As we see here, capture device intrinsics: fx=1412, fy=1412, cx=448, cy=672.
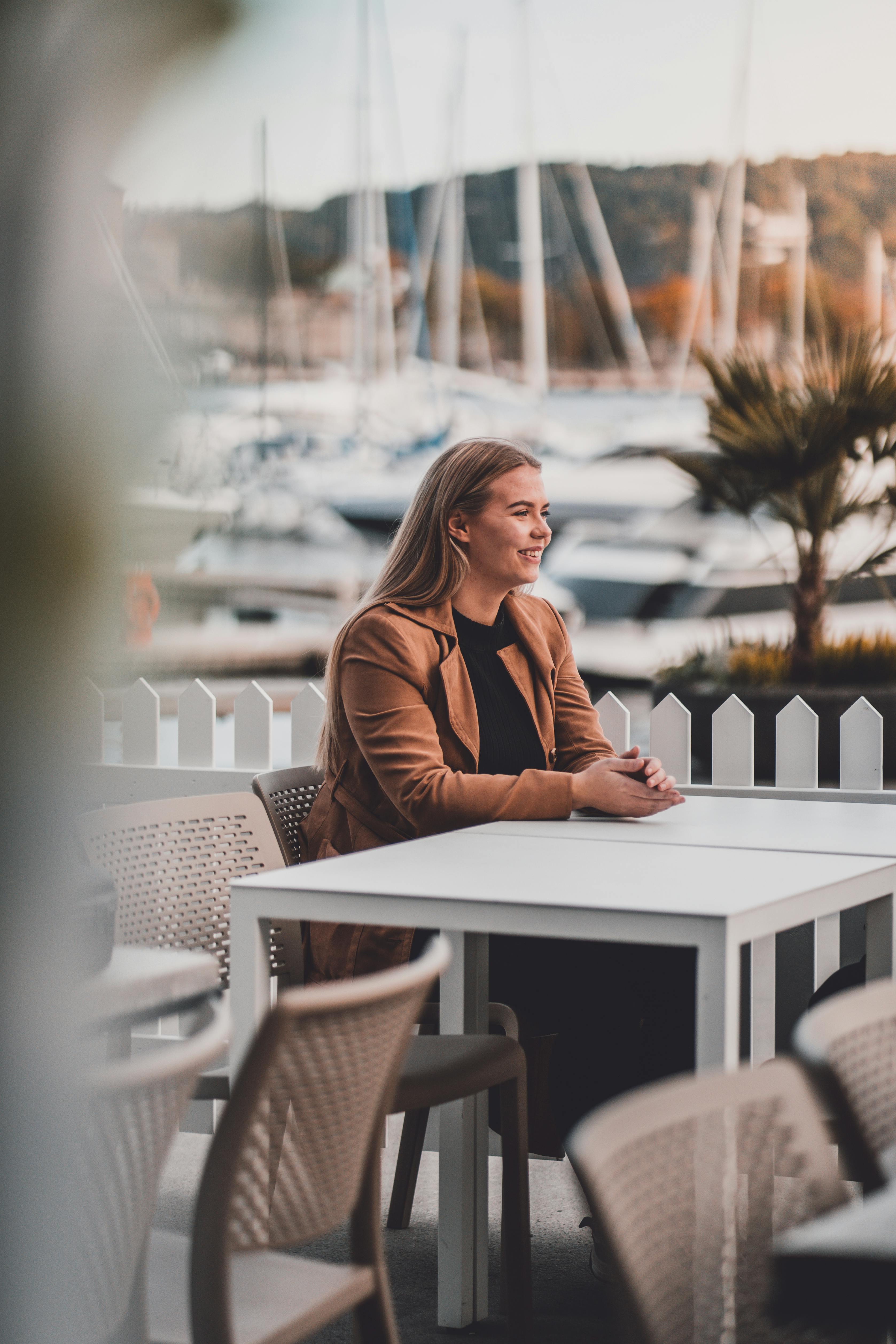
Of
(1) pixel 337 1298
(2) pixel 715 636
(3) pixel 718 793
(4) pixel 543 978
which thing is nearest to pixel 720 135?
(2) pixel 715 636

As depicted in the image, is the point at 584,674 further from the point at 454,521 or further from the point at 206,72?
the point at 206,72

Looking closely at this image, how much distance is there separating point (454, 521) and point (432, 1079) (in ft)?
3.83

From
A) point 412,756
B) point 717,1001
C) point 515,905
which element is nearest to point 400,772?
point 412,756

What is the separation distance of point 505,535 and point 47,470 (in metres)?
2.33

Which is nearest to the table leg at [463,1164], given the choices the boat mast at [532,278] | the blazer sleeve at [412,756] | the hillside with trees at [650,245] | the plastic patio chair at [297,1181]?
the blazer sleeve at [412,756]

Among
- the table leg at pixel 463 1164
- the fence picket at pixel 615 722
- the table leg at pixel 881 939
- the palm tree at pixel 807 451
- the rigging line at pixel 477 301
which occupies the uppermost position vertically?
the rigging line at pixel 477 301

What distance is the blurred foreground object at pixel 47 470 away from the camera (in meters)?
0.31

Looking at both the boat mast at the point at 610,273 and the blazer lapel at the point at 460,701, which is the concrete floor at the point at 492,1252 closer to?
the blazer lapel at the point at 460,701

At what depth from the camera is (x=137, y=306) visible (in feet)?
1.08

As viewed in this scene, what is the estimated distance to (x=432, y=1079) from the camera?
1792 mm

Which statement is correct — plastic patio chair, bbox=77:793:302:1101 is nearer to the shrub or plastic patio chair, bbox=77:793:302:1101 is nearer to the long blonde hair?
the long blonde hair

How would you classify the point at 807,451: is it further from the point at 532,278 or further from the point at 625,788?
the point at 532,278

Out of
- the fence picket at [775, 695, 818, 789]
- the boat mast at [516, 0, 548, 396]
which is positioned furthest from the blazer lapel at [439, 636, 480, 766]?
the boat mast at [516, 0, 548, 396]

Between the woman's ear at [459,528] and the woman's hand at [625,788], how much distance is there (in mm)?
545
